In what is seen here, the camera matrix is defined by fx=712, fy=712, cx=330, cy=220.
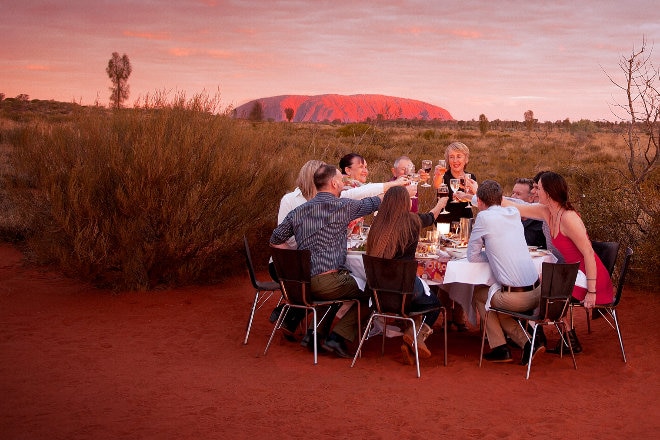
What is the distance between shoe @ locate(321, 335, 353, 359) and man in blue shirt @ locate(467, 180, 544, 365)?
Answer: 1336 millimetres

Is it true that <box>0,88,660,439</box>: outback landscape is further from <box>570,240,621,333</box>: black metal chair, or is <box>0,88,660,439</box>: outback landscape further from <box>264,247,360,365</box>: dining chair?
<box>570,240,621,333</box>: black metal chair

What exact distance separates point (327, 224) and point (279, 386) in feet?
4.66

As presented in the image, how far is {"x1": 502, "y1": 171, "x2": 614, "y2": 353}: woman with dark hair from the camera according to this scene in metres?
A: 6.04

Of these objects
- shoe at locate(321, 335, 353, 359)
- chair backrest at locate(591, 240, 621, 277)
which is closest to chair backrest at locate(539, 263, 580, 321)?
chair backrest at locate(591, 240, 621, 277)

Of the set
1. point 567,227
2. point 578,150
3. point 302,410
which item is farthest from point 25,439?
point 578,150

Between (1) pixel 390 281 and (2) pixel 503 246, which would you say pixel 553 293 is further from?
(1) pixel 390 281

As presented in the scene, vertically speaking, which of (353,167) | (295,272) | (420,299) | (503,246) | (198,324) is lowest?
(198,324)

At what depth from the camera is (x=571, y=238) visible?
6078 mm

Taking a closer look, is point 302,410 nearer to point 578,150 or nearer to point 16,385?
point 16,385

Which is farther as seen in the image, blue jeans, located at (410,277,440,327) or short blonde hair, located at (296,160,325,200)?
short blonde hair, located at (296,160,325,200)

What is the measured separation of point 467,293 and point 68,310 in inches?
183

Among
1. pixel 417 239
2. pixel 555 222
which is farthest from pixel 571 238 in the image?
pixel 417 239

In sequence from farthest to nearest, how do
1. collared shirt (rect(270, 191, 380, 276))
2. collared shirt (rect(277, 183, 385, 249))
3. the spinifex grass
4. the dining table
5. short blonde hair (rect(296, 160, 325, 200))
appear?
the spinifex grass < collared shirt (rect(277, 183, 385, 249)) < short blonde hair (rect(296, 160, 325, 200)) < collared shirt (rect(270, 191, 380, 276)) < the dining table

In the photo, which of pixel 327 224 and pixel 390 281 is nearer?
pixel 390 281
